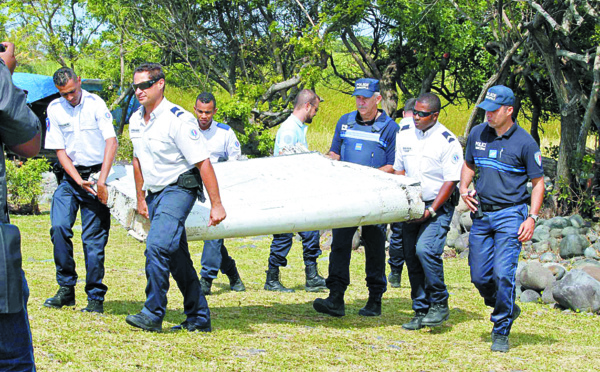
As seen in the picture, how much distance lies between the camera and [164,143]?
5.08 meters

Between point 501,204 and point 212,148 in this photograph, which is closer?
point 501,204

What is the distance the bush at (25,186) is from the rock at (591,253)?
977 centimetres

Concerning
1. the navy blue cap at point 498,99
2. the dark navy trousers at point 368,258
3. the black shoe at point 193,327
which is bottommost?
the black shoe at point 193,327

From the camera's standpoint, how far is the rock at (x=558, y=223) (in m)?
11.1

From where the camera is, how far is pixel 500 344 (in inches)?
211

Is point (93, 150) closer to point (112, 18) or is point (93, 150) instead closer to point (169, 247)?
point (169, 247)

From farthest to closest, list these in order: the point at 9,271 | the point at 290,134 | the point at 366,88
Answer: the point at 290,134
the point at 366,88
the point at 9,271

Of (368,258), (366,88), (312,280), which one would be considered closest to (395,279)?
(312,280)

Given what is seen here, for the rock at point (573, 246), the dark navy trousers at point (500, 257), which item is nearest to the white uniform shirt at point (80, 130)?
the dark navy trousers at point (500, 257)

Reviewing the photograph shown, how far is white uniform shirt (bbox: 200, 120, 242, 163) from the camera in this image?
24.1 feet

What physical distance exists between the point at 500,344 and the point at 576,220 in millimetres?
6492

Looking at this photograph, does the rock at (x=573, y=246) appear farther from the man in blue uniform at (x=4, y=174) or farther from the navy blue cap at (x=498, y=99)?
the man in blue uniform at (x=4, y=174)

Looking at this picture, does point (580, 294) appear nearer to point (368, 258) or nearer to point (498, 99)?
point (368, 258)

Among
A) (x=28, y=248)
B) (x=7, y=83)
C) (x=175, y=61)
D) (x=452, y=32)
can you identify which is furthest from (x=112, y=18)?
(x=7, y=83)
